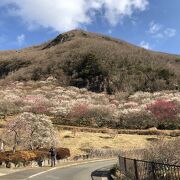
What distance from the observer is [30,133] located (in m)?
40.8

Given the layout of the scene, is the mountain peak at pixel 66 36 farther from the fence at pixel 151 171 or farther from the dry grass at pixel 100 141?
the fence at pixel 151 171

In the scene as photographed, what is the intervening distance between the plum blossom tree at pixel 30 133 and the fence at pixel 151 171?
2629cm

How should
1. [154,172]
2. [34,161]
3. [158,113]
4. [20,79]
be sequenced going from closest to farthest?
[154,172]
[34,161]
[158,113]
[20,79]

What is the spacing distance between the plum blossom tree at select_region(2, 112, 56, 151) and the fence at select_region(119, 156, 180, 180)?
1035 inches

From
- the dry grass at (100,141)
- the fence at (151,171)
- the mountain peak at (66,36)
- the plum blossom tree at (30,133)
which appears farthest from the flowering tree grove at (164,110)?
the mountain peak at (66,36)

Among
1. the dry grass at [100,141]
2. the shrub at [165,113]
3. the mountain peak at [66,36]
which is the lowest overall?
the dry grass at [100,141]

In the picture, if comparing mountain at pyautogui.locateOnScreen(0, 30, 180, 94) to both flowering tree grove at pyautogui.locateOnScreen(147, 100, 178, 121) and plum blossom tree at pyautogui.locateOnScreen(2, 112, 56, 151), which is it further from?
plum blossom tree at pyautogui.locateOnScreen(2, 112, 56, 151)

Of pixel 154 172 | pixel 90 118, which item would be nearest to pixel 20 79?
pixel 90 118

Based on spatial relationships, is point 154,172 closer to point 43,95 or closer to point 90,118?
point 90,118

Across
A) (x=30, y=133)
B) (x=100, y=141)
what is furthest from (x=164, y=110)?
(x=30, y=133)

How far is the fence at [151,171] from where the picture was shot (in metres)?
10.9

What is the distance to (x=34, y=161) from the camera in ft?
99.6

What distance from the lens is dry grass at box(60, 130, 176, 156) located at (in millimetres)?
46281

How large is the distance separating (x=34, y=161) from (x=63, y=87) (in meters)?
77.3
